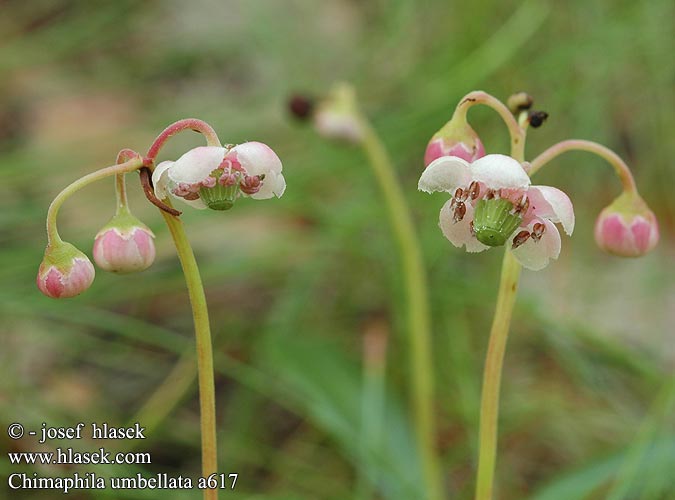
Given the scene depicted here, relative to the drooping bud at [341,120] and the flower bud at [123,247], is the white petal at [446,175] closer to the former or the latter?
the flower bud at [123,247]

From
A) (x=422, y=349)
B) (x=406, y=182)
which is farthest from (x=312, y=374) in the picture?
(x=406, y=182)

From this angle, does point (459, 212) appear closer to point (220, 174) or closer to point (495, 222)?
point (495, 222)

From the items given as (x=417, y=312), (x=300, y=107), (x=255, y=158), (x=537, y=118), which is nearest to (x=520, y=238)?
(x=537, y=118)

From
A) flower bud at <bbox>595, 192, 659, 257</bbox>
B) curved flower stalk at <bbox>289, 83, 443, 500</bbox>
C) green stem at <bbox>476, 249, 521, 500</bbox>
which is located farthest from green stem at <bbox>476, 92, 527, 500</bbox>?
curved flower stalk at <bbox>289, 83, 443, 500</bbox>

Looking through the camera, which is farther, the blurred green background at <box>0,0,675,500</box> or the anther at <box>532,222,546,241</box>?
the blurred green background at <box>0,0,675,500</box>

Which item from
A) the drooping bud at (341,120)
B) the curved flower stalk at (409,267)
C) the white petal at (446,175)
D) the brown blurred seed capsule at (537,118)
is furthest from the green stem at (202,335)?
the drooping bud at (341,120)

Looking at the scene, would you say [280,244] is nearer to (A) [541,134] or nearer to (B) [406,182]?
(B) [406,182]

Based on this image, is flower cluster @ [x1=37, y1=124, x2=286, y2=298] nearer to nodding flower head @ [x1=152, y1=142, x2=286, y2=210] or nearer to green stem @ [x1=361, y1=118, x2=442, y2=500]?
nodding flower head @ [x1=152, y1=142, x2=286, y2=210]
